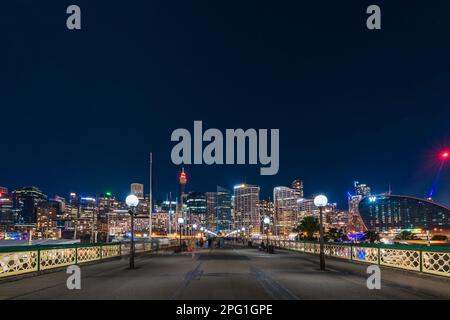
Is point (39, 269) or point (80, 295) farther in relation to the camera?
point (39, 269)

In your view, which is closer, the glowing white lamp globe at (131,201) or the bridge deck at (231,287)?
the bridge deck at (231,287)

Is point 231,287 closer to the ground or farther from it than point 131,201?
closer to the ground

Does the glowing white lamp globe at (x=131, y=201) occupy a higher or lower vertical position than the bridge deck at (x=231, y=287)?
higher

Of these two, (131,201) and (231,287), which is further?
(131,201)

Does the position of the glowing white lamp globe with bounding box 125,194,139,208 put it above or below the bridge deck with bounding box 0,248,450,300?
above

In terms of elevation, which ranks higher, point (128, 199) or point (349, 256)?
point (128, 199)

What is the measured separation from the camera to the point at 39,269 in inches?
810

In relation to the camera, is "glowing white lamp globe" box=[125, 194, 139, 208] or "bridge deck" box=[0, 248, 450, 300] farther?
"glowing white lamp globe" box=[125, 194, 139, 208]

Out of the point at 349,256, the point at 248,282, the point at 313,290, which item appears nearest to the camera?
the point at 313,290
